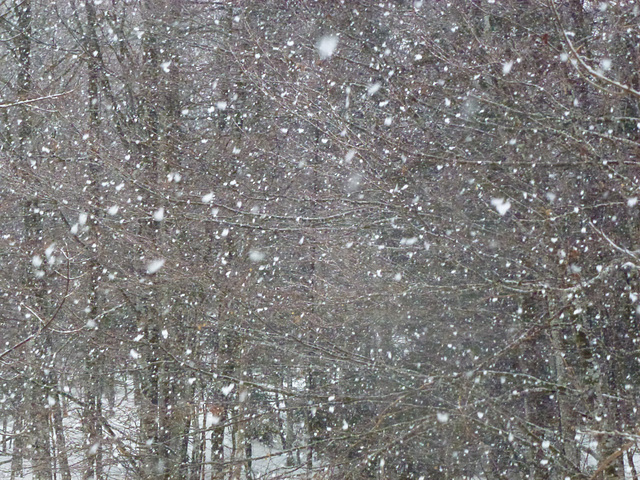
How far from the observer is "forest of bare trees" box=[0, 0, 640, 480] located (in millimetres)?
5672

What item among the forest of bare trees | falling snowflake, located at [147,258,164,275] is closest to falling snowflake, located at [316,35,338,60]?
the forest of bare trees

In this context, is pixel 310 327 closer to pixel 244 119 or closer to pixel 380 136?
pixel 380 136

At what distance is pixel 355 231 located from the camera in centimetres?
684

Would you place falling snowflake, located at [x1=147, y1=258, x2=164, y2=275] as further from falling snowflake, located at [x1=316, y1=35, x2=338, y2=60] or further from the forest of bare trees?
falling snowflake, located at [x1=316, y1=35, x2=338, y2=60]

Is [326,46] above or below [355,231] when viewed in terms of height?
above

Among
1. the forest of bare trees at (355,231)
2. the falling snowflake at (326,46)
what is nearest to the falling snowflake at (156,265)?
the forest of bare trees at (355,231)

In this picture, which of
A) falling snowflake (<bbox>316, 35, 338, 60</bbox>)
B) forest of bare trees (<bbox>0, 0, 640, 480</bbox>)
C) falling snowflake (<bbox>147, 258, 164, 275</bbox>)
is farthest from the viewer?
falling snowflake (<bbox>147, 258, 164, 275</bbox>)

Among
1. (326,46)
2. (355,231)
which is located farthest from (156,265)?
(326,46)

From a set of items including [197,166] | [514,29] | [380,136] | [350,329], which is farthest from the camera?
[350,329]

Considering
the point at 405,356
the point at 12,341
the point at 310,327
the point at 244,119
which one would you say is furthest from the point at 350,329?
the point at 12,341

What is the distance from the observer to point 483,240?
263 inches

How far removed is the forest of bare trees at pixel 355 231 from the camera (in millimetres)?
5672

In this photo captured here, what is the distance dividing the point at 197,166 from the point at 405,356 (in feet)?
14.8

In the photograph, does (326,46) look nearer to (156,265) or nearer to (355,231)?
(355,231)
